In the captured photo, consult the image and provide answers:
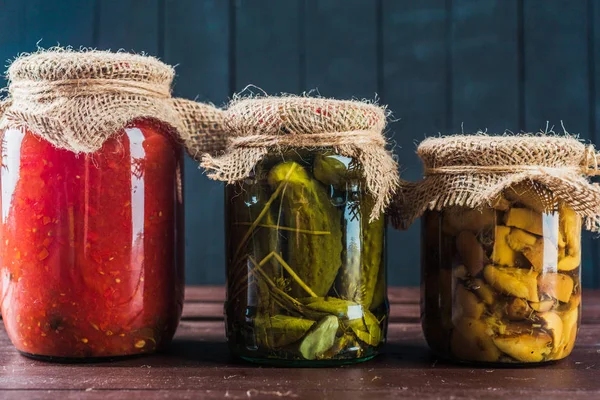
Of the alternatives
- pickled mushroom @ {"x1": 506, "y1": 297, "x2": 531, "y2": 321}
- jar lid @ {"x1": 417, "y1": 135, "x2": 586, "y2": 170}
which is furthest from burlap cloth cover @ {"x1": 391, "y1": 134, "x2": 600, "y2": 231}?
pickled mushroom @ {"x1": 506, "y1": 297, "x2": 531, "y2": 321}

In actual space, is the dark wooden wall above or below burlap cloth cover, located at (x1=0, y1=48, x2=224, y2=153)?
above

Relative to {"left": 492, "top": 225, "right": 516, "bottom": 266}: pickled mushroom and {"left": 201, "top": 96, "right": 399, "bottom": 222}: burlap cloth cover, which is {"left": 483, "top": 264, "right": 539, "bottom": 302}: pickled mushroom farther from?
{"left": 201, "top": 96, "right": 399, "bottom": 222}: burlap cloth cover

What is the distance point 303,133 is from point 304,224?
95mm

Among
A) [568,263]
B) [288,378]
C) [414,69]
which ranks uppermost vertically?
[414,69]

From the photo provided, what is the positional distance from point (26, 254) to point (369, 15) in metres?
0.95

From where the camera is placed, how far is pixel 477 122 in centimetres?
147

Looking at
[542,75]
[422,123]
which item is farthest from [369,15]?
[542,75]

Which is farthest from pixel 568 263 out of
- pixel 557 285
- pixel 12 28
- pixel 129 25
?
pixel 12 28

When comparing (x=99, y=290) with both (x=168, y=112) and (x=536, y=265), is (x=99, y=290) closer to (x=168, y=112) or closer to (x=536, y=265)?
(x=168, y=112)

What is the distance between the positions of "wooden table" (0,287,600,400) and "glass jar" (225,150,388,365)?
0.09 ft

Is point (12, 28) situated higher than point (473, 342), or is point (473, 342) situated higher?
point (12, 28)

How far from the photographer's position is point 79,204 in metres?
0.73

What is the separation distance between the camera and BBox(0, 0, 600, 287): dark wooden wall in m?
1.46

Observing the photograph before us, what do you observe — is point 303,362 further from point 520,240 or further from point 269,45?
point 269,45
